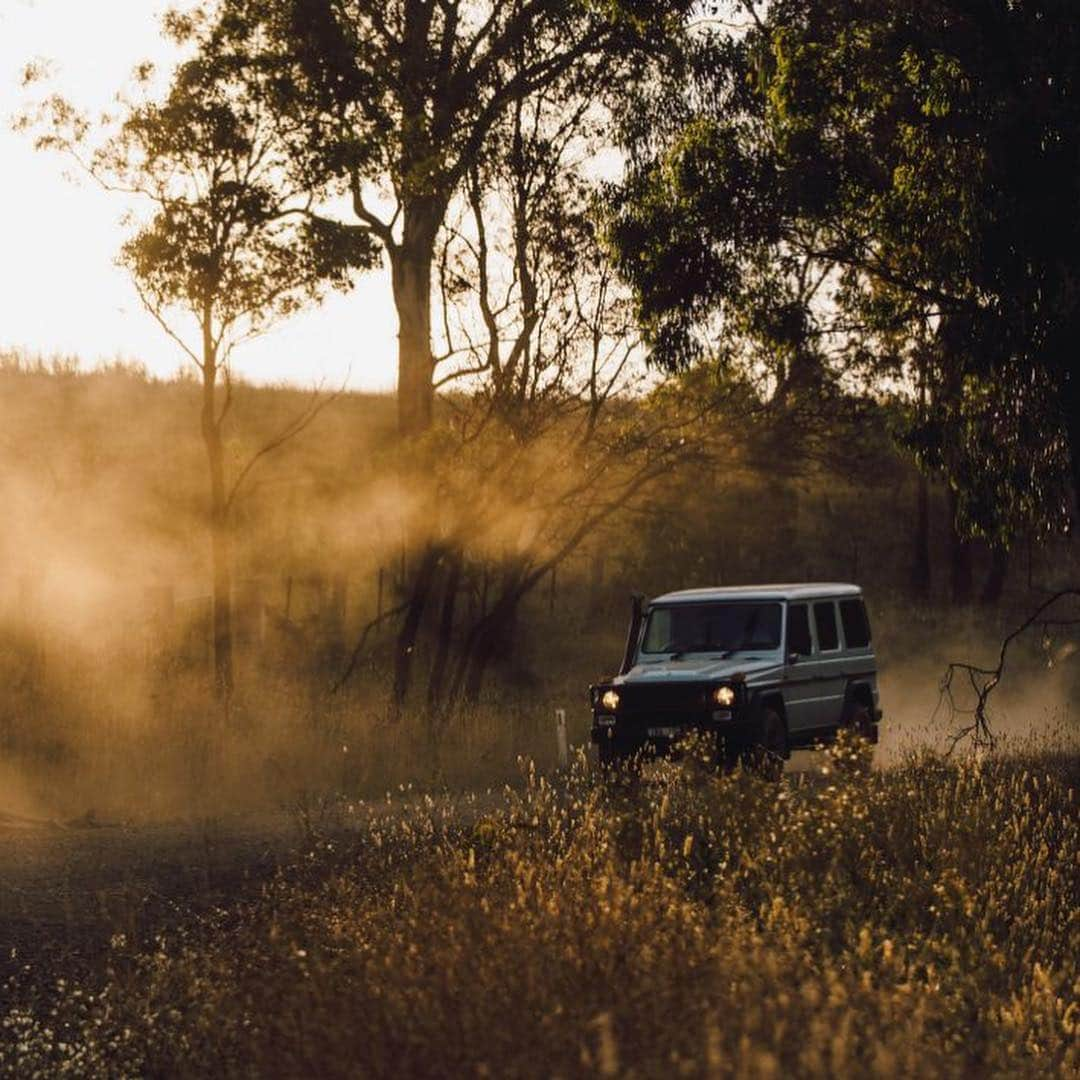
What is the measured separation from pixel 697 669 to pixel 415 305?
12245 millimetres

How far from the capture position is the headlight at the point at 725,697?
54.6ft

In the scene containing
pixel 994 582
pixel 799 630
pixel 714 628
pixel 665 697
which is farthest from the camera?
pixel 994 582

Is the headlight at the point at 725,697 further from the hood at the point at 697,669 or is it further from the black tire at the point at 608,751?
the black tire at the point at 608,751

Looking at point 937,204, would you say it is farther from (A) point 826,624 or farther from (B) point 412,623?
(B) point 412,623

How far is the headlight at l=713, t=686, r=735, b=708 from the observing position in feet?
54.6

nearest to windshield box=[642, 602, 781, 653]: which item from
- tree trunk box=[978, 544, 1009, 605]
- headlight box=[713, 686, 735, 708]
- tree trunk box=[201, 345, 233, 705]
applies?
headlight box=[713, 686, 735, 708]

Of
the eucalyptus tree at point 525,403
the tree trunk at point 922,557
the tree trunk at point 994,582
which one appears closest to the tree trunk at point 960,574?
the tree trunk at point 994,582

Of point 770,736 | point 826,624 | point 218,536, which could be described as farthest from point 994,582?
point 770,736

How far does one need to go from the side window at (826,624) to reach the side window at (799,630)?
0.24 m

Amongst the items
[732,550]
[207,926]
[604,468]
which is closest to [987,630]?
[732,550]

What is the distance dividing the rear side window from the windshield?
5.72ft

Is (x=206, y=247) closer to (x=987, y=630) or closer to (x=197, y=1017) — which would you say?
(x=197, y=1017)

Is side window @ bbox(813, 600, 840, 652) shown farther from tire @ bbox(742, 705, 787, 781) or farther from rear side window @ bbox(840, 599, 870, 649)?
tire @ bbox(742, 705, 787, 781)

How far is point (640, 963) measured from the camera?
18.1ft
